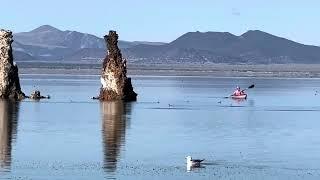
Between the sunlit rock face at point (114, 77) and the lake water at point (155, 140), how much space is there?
1733 millimetres

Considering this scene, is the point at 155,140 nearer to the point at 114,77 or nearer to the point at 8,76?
the point at 114,77

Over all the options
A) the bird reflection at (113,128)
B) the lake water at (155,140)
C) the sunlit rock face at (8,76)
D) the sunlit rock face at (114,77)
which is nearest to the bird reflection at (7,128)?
the lake water at (155,140)

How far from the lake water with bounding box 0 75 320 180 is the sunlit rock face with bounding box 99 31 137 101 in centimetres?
173

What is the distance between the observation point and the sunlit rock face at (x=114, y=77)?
10438cm

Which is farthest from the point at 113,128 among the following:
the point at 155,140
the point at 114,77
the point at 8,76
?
the point at 8,76

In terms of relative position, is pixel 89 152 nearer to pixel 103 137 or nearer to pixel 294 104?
pixel 103 137

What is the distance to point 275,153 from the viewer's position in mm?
56406

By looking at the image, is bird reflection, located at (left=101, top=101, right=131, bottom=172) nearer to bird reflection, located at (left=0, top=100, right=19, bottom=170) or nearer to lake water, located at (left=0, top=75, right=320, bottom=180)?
lake water, located at (left=0, top=75, right=320, bottom=180)

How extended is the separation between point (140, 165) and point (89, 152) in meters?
6.00

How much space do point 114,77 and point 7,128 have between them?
3398 centimetres

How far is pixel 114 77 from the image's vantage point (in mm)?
104188

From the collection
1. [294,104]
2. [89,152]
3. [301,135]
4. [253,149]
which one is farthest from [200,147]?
[294,104]

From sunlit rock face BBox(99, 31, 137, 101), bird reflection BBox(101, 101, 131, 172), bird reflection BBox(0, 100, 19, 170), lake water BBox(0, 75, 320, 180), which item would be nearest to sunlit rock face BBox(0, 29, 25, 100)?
bird reflection BBox(0, 100, 19, 170)

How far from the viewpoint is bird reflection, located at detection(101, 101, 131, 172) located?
53178 mm
